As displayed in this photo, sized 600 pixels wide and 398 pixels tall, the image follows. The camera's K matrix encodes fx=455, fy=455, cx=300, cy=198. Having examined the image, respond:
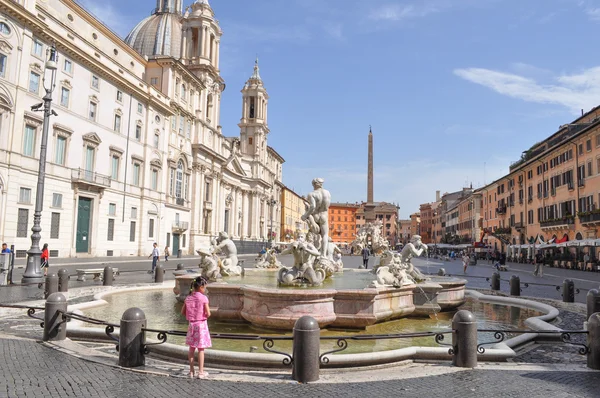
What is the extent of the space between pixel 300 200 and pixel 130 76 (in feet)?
306

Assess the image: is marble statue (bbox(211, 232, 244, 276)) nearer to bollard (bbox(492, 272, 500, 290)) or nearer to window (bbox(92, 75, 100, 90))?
bollard (bbox(492, 272, 500, 290))

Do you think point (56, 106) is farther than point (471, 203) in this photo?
A: No

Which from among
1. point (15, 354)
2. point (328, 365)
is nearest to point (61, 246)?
point (15, 354)

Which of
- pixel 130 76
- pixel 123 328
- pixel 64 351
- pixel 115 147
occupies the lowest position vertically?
pixel 64 351

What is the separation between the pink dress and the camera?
550 cm

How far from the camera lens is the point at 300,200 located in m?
130

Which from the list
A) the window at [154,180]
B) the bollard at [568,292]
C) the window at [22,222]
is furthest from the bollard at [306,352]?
the window at [154,180]

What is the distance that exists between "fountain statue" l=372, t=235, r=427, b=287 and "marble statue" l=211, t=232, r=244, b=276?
3.90 metres

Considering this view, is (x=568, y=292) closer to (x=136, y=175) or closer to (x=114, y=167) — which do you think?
(x=114, y=167)

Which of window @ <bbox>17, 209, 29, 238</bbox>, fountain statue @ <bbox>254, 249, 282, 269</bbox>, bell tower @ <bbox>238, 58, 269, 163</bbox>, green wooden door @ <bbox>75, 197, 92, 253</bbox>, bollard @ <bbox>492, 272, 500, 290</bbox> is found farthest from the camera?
bell tower @ <bbox>238, 58, 269, 163</bbox>

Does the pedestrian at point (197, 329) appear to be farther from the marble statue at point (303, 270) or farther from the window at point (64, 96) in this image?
the window at point (64, 96)

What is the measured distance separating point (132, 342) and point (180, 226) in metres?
41.8

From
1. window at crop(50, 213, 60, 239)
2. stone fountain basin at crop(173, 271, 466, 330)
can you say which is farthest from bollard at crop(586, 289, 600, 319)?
window at crop(50, 213, 60, 239)

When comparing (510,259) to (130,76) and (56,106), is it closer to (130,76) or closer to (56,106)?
(130,76)
